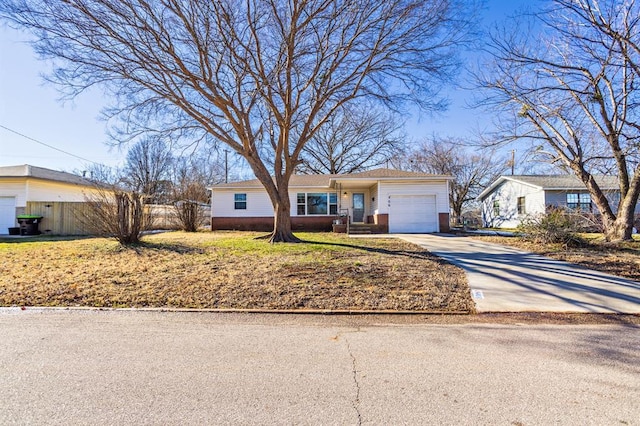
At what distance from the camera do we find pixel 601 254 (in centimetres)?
937

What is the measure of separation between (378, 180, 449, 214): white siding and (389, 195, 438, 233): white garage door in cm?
21

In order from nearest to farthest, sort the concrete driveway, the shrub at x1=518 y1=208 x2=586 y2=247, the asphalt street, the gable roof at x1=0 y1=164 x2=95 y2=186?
the asphalt street, the concrete driveway, the shrub at x1=518 y1=208 x2=586 y2=247, the gable roof at x1=0 y1=164 x2=95 y2=186

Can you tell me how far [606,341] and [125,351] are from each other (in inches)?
206

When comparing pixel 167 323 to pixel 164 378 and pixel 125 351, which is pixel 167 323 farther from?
pixel 164 378

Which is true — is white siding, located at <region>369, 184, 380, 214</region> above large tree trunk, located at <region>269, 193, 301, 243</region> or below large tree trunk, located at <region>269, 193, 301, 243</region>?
above

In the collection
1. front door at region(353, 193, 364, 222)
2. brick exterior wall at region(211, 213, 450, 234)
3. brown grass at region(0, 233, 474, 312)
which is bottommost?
brown grass at region(0, 233, 474, 312)

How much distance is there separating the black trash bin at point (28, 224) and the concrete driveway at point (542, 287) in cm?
2026

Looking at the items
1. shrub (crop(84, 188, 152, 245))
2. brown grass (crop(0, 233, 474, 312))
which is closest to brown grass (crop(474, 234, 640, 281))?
brown grass (crop(0, 233, 474, 312))

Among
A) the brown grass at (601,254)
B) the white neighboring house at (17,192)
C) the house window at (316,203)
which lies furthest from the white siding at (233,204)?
the brown grass at (601,254)

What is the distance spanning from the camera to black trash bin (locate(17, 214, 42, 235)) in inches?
676

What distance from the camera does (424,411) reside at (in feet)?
7.71

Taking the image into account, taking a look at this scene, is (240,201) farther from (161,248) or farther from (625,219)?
(625,219)

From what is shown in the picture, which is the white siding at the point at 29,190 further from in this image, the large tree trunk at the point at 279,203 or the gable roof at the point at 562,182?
the gable roof at the point at 562,182

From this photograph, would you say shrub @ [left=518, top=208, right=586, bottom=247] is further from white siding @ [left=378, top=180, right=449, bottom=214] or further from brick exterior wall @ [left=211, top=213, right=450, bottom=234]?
brick exterior wall @ [left=211, top=213, right=450, bottom=234]
